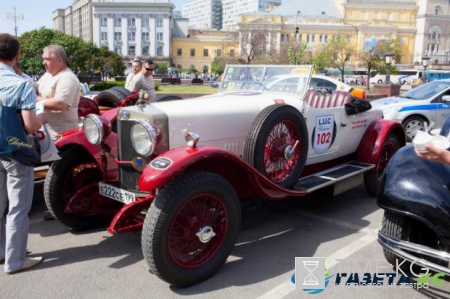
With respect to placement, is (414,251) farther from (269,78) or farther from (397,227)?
(269,78)

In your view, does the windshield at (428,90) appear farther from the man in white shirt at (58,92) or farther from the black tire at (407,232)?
the man in white shirt at (58,92)

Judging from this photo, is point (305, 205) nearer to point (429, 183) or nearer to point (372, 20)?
point (429, 183)

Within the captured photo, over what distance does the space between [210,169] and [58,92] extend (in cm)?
202

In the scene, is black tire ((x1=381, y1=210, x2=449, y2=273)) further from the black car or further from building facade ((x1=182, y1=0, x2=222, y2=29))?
building facade ((x1=182, y1=0, x2=222, y2=29))

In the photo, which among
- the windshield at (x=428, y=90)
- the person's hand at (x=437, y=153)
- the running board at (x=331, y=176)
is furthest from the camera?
the windshield at (x=428, y=90)

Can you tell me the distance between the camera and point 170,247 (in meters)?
3.22

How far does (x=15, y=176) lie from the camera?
3.38 meters

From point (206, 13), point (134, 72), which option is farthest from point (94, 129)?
point (206, 13)

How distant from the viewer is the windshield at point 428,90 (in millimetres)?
10469

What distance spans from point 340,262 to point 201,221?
1382mm

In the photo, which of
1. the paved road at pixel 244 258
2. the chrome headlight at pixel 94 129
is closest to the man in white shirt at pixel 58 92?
the chrome headlight at pixel 94 129

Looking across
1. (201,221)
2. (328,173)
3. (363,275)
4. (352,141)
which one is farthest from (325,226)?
(201,221)

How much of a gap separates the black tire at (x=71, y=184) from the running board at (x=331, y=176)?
219 cm

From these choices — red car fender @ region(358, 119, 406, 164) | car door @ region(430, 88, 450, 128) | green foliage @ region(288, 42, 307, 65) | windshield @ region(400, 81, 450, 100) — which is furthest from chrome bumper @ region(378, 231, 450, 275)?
green foliage @ region(288, 42, 307, 65)
